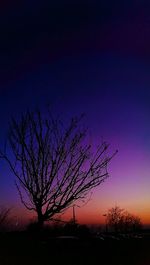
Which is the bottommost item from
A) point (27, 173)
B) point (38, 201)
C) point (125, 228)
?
point (38, 201)

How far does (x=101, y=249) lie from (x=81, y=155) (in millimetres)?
19519

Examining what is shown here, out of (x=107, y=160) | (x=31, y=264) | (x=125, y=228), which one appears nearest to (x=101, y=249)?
(x=31, y=264)

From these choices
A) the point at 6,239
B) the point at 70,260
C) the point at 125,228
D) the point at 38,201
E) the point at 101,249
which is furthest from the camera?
the point at 125,228

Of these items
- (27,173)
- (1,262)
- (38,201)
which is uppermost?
(27,173)

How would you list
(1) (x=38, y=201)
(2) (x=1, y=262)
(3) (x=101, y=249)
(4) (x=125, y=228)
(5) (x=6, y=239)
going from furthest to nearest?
(4) (x=125, y=228)
(3) (x=101, y=249)
(5) (x=6, y=239)
(2) (x=1, y=262)
(1) (x=38, y=201)

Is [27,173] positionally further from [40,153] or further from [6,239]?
[6,239]

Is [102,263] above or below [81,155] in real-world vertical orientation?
below

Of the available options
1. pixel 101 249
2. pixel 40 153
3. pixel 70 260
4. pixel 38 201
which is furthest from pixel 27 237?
pixel 101 249

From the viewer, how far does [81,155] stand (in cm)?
1395

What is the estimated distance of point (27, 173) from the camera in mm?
13227

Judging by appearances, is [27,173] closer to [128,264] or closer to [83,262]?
[83,262]

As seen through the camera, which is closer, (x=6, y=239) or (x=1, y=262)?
(x=1, y=262)

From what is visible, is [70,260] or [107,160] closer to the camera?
[107,160]

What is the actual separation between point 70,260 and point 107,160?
412 inches
